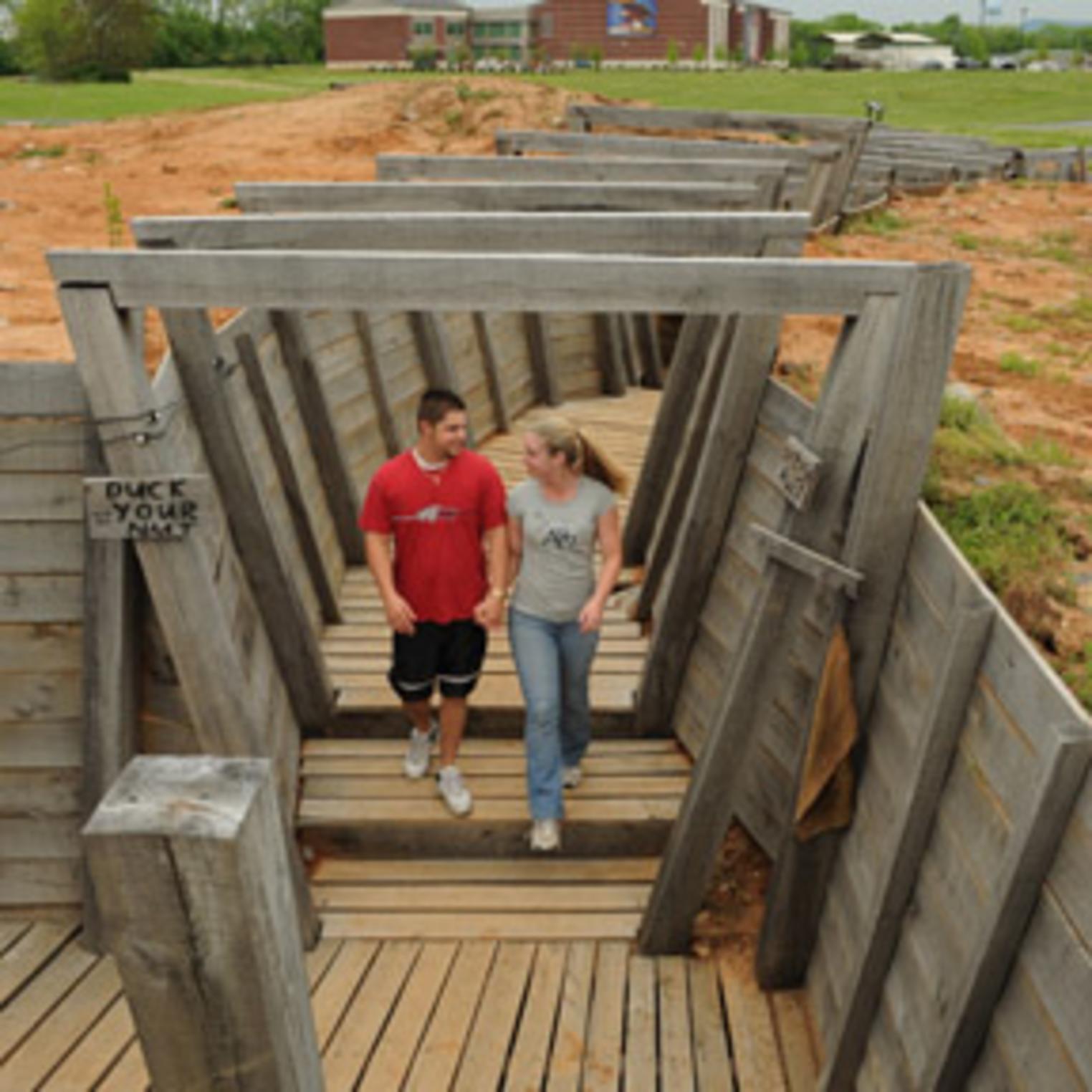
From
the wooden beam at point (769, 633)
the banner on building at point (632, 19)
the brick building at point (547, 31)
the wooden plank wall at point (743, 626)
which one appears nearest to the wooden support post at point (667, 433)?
the wooden plank wall at point (743, 626)

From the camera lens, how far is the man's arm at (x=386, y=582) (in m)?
5.23

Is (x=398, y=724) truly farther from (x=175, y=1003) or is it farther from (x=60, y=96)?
(x=60, y=96)

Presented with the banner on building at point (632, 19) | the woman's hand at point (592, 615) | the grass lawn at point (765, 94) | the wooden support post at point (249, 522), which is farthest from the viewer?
the banner on building at point (632, 19)

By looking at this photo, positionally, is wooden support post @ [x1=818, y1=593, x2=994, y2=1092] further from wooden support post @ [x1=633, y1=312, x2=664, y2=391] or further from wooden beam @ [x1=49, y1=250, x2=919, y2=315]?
A: wooden support post @ [x1=633, y1=312, x2=664, y2=391]

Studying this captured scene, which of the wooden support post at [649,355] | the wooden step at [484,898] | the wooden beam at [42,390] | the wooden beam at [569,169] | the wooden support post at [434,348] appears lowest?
the wooden support post at [649,355]

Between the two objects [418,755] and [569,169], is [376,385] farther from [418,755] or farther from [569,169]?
[418,755]

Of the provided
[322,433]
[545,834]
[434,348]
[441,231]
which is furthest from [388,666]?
[434,348]

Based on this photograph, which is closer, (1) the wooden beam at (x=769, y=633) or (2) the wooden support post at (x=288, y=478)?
(1) the wooden beam at (x=769, y=633)

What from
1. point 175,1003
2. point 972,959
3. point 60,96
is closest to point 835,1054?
point 972,959

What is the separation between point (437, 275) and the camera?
412 cm

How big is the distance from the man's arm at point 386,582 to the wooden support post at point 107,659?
1050mm

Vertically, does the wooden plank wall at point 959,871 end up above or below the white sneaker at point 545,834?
above

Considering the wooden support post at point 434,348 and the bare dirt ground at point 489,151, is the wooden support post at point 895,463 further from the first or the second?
the wooden support post at point 434,348

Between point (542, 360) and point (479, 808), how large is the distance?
7519mm
